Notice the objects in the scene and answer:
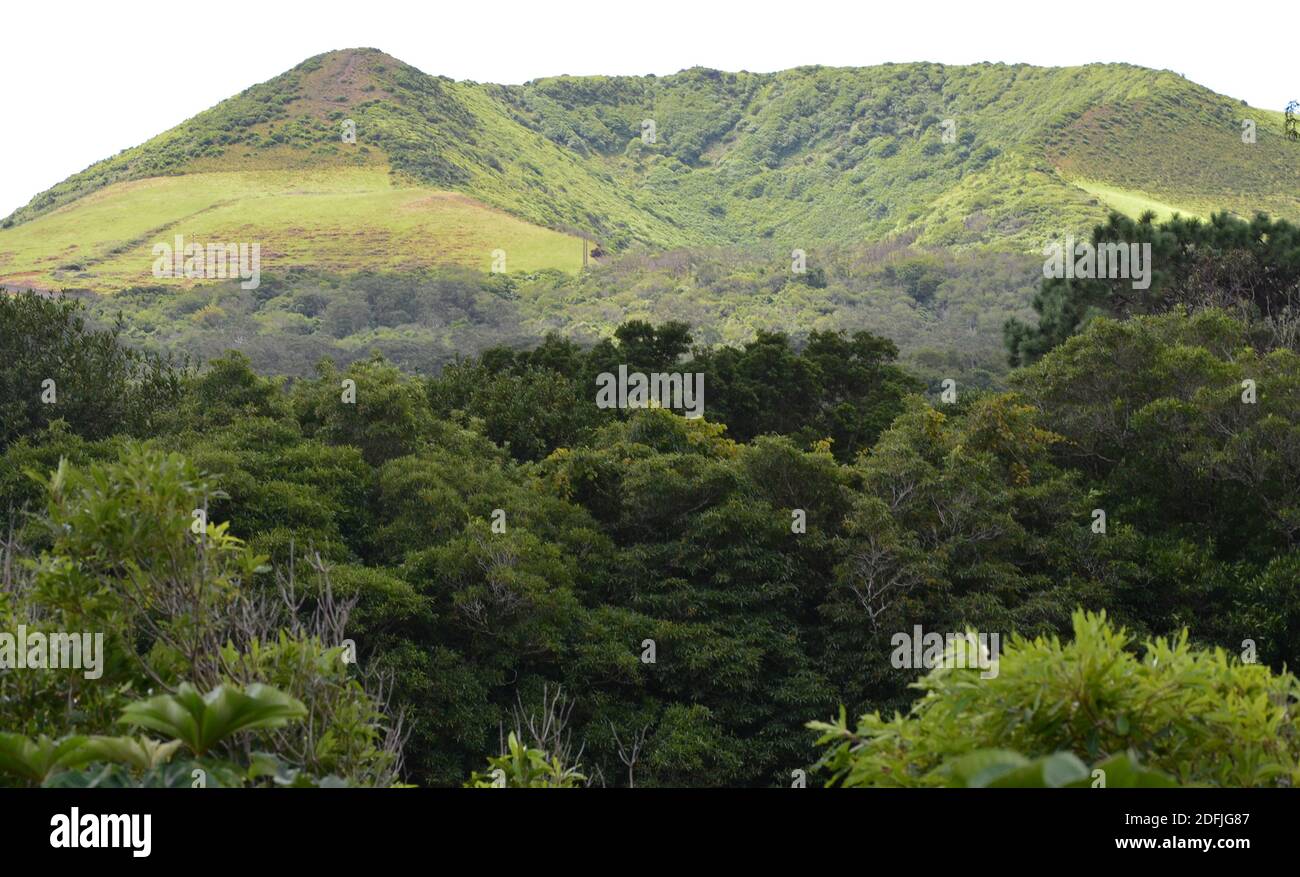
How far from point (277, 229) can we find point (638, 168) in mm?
67250

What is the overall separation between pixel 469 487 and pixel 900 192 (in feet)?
392

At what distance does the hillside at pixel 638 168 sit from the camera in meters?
100

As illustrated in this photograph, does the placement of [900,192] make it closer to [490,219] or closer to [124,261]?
[490,219]

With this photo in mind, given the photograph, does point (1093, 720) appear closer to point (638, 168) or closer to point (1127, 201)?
point (1127, 201)

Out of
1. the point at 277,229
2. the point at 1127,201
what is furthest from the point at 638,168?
the point at 1127,201

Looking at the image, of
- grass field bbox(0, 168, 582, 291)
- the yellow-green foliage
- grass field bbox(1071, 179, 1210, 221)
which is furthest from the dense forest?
grass field bbox(1071, 179, 1210, 221)

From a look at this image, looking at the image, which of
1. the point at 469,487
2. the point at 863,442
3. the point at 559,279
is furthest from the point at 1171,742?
the point at 559,279

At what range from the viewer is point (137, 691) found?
454 cm

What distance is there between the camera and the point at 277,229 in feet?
340

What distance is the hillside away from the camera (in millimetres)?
100062

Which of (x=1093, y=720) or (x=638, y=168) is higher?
(x=638, y=168)

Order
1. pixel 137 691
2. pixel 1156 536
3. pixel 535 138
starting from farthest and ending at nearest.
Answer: pixel 535 138 < pixel 1156 536 < pixel 137 691

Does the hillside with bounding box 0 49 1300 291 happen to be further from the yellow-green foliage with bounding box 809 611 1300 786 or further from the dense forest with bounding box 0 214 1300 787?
the yellow-green foliage with bounding box 809 611 1300 786
